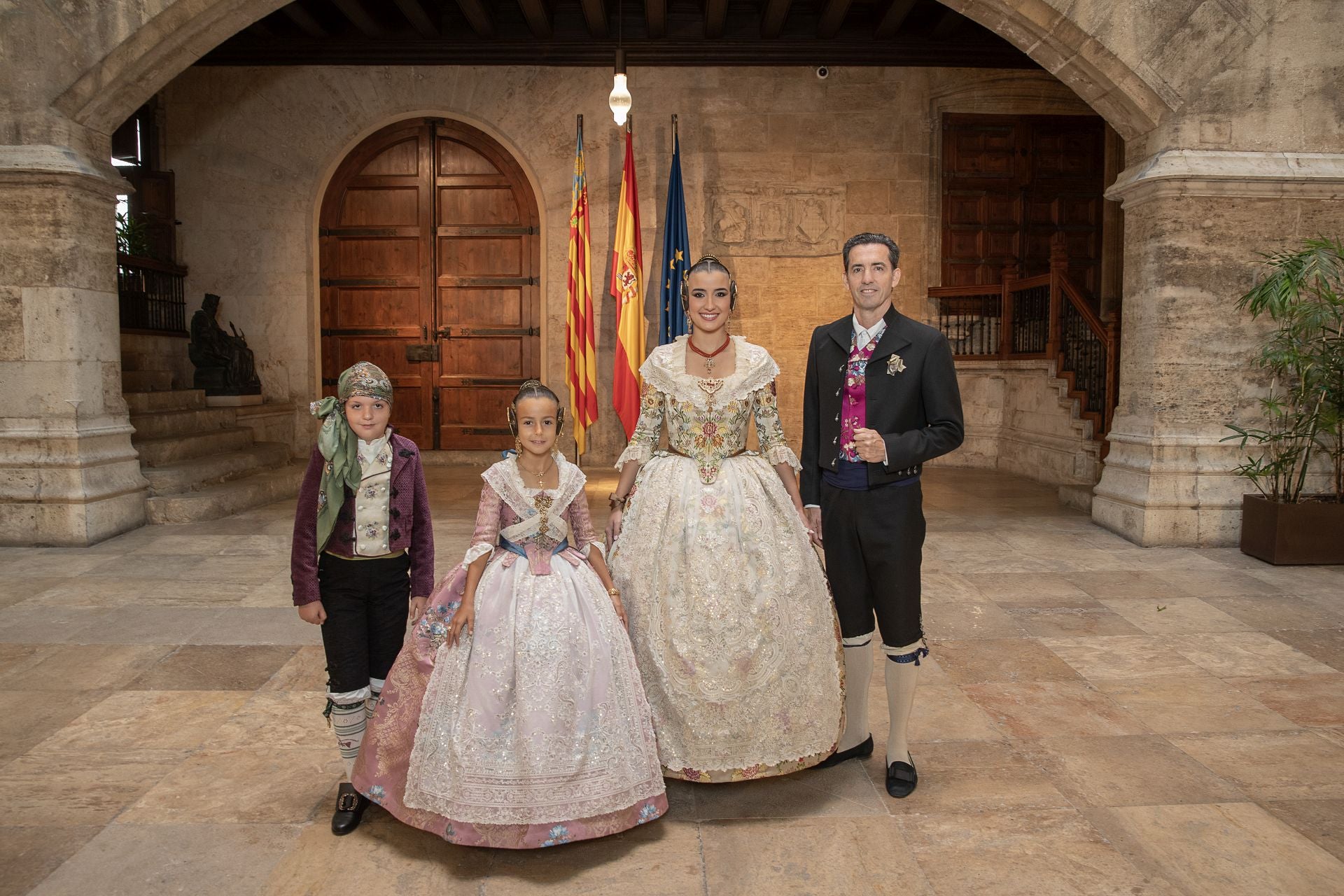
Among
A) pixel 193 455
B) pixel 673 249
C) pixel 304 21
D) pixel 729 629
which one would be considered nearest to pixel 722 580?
pixel 729 629

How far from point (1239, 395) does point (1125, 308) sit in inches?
34.1

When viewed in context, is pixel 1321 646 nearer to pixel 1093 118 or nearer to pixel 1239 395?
pixel 1239 395

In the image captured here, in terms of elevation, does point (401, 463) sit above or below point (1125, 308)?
below

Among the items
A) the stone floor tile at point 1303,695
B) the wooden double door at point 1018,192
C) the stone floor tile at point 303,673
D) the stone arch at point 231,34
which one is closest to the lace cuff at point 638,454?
the stone floor tile at point 303,673

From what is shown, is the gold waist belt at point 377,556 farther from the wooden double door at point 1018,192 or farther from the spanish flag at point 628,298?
the wooden double door at point 1018,192

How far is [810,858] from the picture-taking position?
221 centimetres

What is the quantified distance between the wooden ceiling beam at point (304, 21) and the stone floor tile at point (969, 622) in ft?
25.0

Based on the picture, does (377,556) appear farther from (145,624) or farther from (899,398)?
(145,624)

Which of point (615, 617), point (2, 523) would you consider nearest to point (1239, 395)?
point (615, 617)

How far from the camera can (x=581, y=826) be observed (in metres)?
2.21

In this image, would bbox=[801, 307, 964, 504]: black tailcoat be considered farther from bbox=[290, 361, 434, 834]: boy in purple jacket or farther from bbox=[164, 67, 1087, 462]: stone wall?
bbox=[164, 67, 1087, 462]: stone wall

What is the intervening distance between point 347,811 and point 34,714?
1.46m

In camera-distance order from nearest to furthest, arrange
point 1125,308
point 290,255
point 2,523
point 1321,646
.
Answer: point 1321,646 → point 2,523 → point 1125,308 → point 290,255

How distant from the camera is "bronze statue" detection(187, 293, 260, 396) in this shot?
8.55 meters
